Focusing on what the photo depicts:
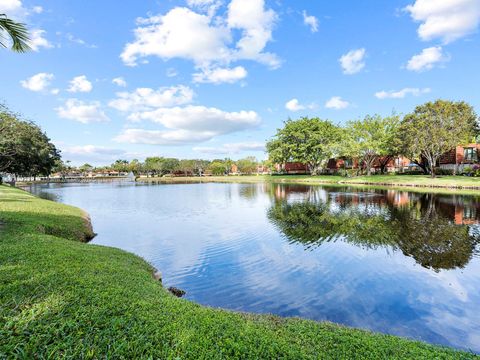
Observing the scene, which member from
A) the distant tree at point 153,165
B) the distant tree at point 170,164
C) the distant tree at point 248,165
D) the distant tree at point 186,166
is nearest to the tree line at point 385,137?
the distant tree at point 248,165

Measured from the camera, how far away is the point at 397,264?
10836 mm

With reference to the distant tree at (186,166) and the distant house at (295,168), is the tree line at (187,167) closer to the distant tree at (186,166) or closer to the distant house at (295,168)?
the distant tree at (186,166)

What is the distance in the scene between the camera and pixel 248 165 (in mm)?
120562

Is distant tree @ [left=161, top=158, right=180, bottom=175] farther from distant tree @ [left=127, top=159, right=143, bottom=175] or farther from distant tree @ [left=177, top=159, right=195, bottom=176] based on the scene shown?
distant tree @ [left=127, top=159, right=143, bottom=175]

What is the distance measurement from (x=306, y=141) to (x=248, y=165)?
2203 inches

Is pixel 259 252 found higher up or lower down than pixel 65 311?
lower down

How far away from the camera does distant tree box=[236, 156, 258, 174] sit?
121000mm

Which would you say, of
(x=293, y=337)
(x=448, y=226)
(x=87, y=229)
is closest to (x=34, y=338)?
(x=293, y=337)

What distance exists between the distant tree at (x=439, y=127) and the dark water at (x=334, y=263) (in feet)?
87.6

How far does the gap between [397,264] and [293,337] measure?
8272 mm

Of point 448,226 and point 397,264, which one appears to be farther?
point 448,226

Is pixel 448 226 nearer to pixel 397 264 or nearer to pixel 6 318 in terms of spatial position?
pixel 397 264

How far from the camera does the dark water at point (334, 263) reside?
24.2 ft

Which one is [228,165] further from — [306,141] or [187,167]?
[306,141]
